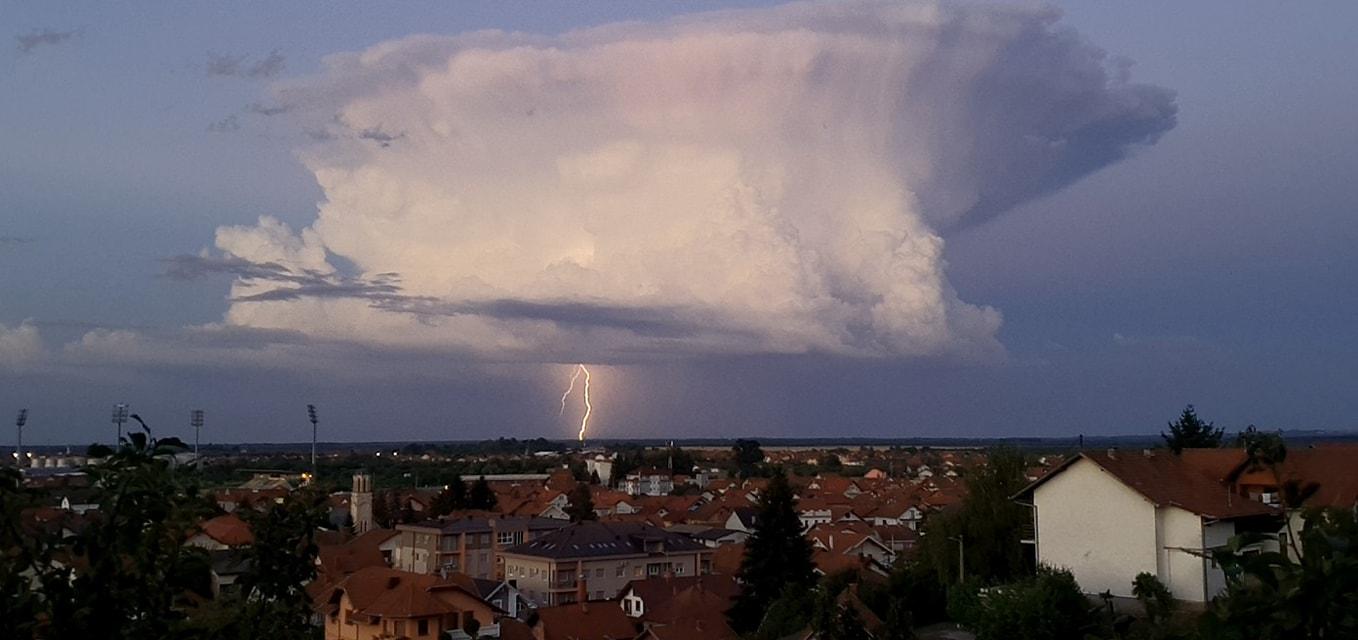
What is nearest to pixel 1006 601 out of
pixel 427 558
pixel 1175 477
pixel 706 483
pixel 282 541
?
pixel 1175 477

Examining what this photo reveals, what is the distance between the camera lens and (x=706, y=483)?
111688 millimetres

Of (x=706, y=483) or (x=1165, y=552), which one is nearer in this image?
(x=1165, y=552)

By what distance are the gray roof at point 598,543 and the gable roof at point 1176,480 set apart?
92.4 ft

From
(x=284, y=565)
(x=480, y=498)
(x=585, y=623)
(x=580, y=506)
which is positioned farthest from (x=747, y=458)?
(x=284, y=565)

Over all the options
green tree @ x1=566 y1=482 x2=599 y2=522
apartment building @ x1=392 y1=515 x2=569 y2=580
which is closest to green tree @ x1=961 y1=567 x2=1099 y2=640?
apartment building @ x1=392 y1=515 x2=569 y2=580

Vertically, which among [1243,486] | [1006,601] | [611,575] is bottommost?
[611,575]

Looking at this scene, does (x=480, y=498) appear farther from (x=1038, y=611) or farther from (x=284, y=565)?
(x=284, y=565)

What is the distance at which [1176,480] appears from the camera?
2159 centimetres

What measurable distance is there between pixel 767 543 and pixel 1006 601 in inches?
643

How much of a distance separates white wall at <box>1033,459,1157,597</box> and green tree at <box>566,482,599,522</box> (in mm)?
48343

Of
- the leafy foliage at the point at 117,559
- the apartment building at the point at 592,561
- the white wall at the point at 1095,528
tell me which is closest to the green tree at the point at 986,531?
the white wall at the point at 1095,528

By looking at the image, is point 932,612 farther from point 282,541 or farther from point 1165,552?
point 282,541

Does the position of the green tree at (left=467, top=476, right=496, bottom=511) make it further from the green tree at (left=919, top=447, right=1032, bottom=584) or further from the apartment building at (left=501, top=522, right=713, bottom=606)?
the green tree at (left=919, top=447, right=1032, bottom=584)

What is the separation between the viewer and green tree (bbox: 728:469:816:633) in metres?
34.1
